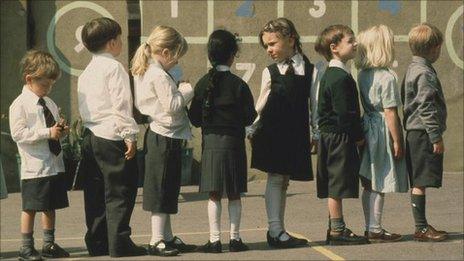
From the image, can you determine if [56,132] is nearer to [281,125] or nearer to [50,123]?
[50,123]

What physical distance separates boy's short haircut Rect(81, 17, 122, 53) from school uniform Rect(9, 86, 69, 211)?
1.89 ft

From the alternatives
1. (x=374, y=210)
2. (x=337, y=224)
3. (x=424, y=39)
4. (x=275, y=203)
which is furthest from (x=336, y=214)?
(x=424, y=39)

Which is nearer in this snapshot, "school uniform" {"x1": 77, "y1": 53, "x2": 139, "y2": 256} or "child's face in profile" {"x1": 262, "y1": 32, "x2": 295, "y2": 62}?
"school uniform" {"x1": 77, "y1": 53, "x2": 139, "y2": 256}

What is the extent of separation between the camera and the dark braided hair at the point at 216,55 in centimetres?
946

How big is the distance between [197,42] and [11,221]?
4.52 metres

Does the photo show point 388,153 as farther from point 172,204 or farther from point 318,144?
point 172,204

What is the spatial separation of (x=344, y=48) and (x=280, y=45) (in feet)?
1.63

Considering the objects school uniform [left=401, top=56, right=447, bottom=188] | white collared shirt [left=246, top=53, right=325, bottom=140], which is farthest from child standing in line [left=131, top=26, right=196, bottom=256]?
school uniform [left=401, top=56, right=447, bottom=188]

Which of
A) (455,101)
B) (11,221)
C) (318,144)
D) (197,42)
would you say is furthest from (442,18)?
(318,144)

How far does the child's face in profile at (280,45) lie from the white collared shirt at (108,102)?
1191 mm

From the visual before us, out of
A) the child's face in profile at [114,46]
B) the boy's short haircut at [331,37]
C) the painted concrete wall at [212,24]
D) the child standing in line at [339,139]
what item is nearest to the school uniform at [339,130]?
the child standing in line at [339,139]

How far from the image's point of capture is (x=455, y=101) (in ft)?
57.7

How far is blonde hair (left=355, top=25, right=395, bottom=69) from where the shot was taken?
9.90 metres

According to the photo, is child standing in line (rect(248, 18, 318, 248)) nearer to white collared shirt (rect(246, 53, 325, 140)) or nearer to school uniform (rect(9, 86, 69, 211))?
white collared shirt (rect(246, 53, 325, 140))
